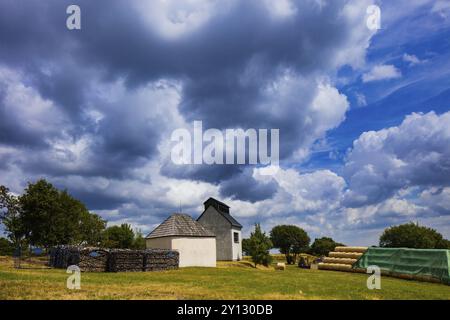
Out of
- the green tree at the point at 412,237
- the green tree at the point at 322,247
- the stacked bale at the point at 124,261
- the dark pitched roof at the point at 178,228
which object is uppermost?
the dark pitched roof at the point at 178,228

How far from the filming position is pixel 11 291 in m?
13.2

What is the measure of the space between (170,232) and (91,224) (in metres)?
38.4

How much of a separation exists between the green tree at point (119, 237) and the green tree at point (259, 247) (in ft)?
101

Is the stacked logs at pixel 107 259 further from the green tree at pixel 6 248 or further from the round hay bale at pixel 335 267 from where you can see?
the green tree at pixel 6 248

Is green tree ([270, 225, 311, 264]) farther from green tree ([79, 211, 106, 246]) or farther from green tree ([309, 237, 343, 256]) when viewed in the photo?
green tree ([79, 211, 106, 246])

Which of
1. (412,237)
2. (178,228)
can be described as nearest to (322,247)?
(412,237)

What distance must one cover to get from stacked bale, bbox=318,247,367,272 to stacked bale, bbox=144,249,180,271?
1796 cm

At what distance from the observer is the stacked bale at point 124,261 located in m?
30.0

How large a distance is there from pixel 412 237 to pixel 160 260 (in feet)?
240

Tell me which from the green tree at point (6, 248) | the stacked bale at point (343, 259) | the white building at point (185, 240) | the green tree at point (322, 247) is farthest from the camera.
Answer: the green tree at point (322, 247)

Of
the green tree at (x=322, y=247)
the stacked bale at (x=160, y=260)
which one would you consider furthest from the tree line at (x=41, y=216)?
the green tree at (x=322, y=247)

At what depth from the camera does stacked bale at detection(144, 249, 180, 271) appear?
1277 inches
